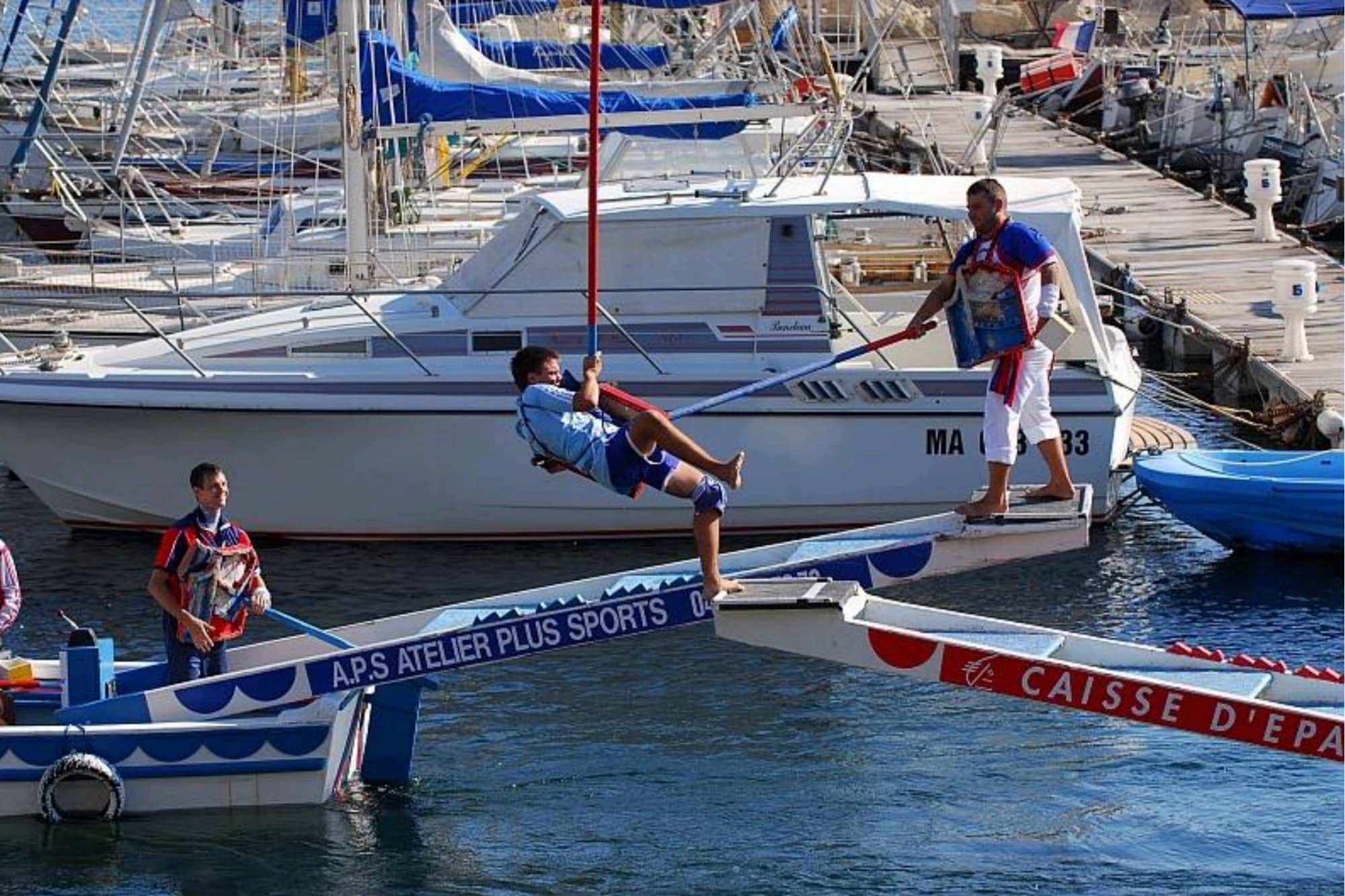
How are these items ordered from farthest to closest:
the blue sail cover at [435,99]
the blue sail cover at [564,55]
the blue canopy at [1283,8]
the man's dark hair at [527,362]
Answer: the blue canopy at [1283,8]
the blue sail cover at [564,55]
the blue sail cover at [435,99]
the man's dark hair at [527,362]

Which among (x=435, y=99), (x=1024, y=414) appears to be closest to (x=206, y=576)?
(x=1024, y=414)

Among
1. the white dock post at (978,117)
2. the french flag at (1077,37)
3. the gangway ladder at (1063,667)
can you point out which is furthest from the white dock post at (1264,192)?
the gangway ladder at (1063,667)

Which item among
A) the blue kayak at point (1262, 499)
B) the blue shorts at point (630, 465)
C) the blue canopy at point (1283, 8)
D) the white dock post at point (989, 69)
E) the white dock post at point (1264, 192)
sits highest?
the blue canopy at point (1283, 8)

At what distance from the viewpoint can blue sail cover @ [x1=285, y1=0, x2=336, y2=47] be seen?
2550cm

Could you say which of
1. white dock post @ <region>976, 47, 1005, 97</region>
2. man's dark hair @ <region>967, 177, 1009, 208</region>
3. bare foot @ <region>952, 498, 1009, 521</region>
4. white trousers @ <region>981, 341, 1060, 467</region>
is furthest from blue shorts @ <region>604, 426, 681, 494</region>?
white dock post @ <region>976, 47, 1005, 97</region>

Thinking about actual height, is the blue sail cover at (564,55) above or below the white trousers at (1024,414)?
above

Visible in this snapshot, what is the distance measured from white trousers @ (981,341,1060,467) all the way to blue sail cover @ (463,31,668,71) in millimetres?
16696

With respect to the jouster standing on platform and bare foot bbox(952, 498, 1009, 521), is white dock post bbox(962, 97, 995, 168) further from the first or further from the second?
bare foot bbox(952, 498, 1009, 521)

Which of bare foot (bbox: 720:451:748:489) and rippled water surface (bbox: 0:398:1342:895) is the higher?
bare foot (bbox: 720:451:748:489)

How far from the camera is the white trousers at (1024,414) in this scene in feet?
39.5

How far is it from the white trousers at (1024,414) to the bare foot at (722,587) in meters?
1.48

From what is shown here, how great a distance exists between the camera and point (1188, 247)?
98.1 ft

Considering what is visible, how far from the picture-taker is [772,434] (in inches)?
734

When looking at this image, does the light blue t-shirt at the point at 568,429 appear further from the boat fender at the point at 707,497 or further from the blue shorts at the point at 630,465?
the boat fender at the point at 707,497
